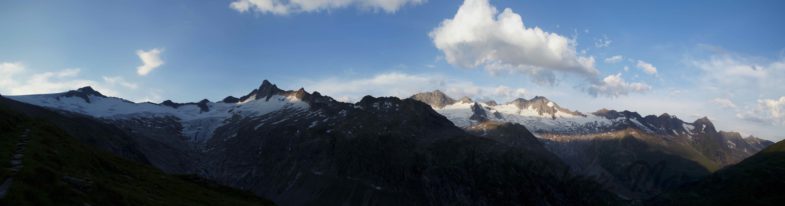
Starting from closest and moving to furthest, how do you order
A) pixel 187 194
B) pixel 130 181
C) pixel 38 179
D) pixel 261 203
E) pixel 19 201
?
pixel 19 201 → pixel 38 179 → pixel 130 181 → pixel 187 194 → pixel 261 203

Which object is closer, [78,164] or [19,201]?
[19,201]

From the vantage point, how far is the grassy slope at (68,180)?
169 ft

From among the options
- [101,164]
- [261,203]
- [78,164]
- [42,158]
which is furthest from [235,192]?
[42,158]

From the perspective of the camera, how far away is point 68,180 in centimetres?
5972

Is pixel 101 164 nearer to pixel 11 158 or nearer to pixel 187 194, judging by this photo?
pixel 187 194

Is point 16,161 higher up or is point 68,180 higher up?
point 16,161

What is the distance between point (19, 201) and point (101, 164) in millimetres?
45175

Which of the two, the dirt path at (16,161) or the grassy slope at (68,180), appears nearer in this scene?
the dirt path at (16,161)

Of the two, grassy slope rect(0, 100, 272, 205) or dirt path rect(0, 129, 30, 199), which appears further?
grassy slope rect(0, 100, 272, 205)

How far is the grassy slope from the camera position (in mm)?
51469

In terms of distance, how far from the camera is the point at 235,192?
134000 millimetres

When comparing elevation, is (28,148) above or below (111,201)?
above

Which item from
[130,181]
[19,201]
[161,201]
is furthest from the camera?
[130,181]

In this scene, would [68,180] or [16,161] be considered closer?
[16,161]
